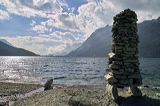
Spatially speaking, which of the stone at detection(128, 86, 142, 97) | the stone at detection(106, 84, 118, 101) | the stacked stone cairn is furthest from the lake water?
the stone at detection(106, 84, 118, 101)

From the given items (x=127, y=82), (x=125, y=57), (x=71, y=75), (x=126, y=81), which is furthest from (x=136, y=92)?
(x=71, y=75)

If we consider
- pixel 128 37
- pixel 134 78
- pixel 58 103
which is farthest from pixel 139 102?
pixel 58 103

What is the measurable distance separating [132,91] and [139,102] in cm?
177

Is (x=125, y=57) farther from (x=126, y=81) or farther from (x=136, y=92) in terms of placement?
(x=136, y=92)

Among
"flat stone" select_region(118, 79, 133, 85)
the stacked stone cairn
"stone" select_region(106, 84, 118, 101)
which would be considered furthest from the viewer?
the stacked stone cairn

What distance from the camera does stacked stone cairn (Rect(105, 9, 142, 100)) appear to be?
15.4 meters

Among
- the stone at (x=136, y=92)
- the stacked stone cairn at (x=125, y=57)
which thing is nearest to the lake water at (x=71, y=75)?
the stone at (x=136, y=92)

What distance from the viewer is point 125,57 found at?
609 inches

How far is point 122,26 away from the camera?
15969 millimetres

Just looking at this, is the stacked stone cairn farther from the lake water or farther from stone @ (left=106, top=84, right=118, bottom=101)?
the lake water

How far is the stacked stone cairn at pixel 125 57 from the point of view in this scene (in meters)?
15.4

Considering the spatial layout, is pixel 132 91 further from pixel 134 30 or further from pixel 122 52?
pixel 134 30

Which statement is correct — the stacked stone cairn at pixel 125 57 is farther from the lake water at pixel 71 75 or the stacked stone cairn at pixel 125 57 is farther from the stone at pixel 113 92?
the lake water at pixel 71 75

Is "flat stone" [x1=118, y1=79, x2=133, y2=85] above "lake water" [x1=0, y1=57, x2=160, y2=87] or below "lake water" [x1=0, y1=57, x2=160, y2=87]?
above
